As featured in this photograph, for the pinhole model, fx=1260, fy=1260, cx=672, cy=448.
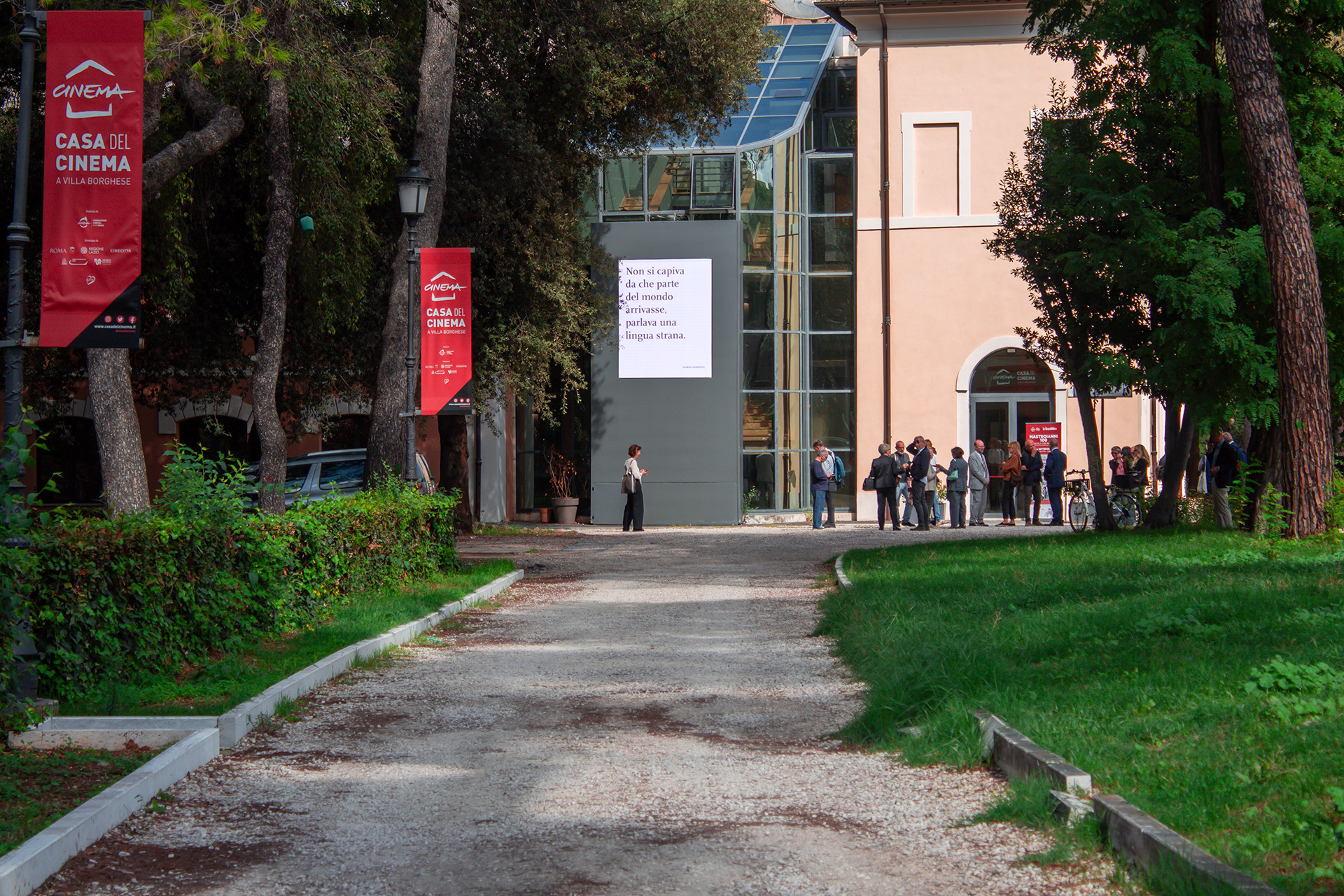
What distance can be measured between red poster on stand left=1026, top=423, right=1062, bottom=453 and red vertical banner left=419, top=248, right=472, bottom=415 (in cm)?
1698

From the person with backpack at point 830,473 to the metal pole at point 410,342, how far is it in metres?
13.0

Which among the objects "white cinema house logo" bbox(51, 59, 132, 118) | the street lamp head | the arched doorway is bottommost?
the arched doorway

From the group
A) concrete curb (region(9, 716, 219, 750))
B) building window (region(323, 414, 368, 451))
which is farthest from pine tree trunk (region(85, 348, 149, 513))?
building window (region(323, 414, 368, 451))

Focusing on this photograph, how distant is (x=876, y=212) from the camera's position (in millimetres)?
31062

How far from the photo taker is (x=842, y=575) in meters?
15.2

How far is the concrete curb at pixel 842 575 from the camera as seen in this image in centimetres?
1384

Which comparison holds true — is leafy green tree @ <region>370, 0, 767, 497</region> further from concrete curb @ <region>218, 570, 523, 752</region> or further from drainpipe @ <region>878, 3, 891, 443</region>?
drainpipe @ <region>878, 3, 891, 443</region>

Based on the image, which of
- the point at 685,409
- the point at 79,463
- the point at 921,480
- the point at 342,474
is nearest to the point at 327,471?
the point at 342,474

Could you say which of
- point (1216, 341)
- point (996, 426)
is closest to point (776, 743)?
point (1216, 341)

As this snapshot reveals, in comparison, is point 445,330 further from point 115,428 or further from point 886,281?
point 886,281

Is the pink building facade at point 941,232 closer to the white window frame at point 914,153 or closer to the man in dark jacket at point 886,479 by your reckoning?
the white window frame at point 914,153

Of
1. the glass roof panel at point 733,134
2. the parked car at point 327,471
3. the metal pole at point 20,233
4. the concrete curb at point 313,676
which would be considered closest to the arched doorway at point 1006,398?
the glass roof panel at point 733,134

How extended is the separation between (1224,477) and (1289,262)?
529 centimetres

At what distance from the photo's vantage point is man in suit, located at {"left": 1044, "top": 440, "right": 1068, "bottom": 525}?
2723 cm
